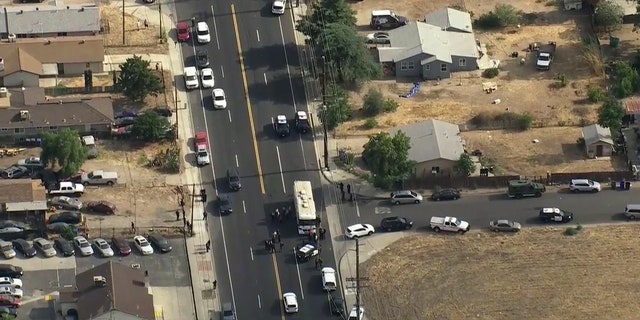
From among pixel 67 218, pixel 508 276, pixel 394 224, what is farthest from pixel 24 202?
pixel 508 276

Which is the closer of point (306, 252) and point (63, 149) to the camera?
point (306, 252)

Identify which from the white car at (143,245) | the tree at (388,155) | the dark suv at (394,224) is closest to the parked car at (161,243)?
the white car at (143,245)

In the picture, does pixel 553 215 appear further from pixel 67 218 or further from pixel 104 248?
pixel 67 218

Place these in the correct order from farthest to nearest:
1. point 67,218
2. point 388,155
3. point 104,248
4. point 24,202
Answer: point 388,155
point 24,202
point 67,218
point 104,248

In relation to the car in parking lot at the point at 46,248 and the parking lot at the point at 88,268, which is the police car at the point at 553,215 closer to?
the parking lot at the point at 88,268

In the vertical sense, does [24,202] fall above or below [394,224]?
above
